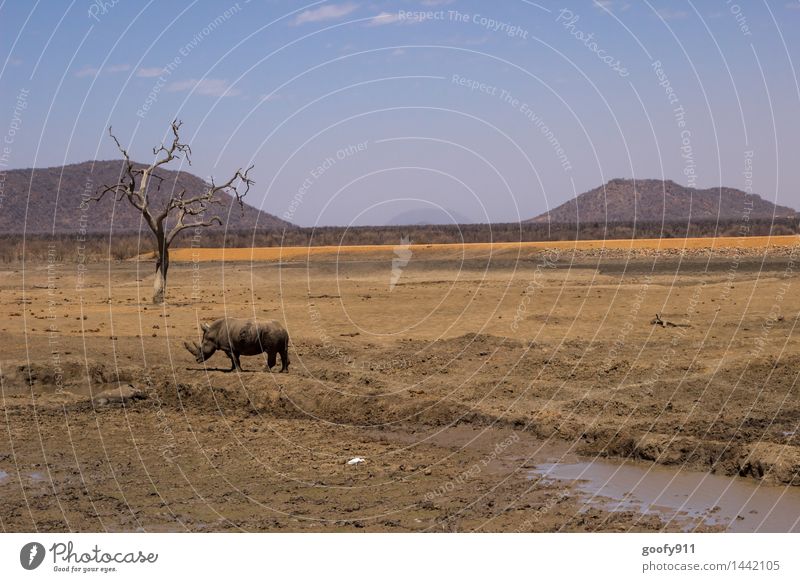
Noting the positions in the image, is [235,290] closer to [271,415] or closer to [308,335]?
[308,335]

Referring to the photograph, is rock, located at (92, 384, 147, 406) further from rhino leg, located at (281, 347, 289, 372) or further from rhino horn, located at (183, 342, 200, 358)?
rhino leg, located at (281, 347, 289, 372)

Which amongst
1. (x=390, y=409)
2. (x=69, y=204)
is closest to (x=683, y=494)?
(x=390, y=409)

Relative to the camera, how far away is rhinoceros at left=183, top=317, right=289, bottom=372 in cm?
2131

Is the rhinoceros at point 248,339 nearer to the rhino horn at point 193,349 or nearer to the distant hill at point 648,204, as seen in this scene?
the rhino horn at point 193,349

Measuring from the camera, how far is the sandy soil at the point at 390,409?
1291cm

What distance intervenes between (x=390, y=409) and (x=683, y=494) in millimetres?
6748

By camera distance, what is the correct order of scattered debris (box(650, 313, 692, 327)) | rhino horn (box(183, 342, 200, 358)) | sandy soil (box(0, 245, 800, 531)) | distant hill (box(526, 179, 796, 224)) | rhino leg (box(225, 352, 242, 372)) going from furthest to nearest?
distant hill (box(526, 179, 796, 224))
scattered debris (box(650, 313, 692, 327))
rhino horn (box(183, 342, 200, 358))
rhino leg (box(225, 352, 242, 372))
sandy soil (box(0, 245, 800, 531))

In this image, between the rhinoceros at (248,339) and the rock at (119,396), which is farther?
the rhinoceros at (248,339)

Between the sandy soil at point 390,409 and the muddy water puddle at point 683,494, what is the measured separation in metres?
0.32

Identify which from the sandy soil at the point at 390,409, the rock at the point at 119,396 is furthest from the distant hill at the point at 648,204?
the rock at the point at 119,396

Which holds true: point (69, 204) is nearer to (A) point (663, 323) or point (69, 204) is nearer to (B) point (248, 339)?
(A) point (663, 323)

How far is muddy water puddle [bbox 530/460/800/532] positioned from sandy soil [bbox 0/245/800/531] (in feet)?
1.05

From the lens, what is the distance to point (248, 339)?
21391 mm

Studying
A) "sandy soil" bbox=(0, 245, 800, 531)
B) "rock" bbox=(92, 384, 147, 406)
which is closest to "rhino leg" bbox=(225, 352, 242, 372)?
"sandy soil" bbox=(0, 245, 800, 531)
